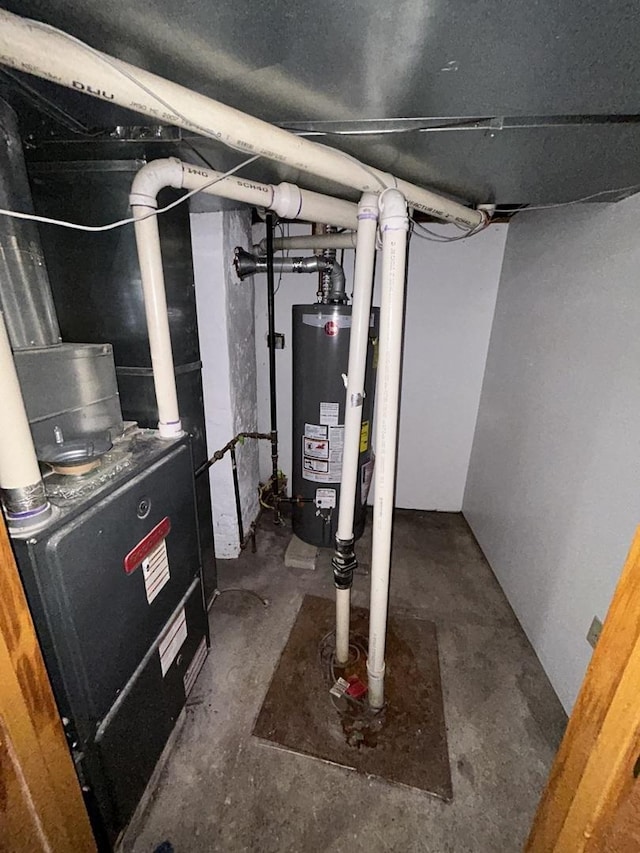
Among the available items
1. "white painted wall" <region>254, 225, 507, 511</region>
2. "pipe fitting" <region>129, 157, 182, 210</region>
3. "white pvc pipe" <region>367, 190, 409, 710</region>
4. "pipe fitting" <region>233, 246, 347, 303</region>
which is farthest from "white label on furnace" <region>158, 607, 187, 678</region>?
"pipe fitting" <region>233, 246, 347, 303</region>

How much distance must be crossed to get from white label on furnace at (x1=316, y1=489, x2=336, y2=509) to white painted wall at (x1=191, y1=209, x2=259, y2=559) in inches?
21.0

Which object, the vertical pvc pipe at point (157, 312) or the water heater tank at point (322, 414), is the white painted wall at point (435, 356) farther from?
the vertical pvc pipe at point (157, 312)

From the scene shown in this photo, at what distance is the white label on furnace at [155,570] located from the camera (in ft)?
3.23

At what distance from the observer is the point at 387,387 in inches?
41.5

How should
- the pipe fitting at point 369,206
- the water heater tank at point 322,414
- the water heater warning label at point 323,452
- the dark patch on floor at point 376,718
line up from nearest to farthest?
the pipe fitting at point 369,206
the dark patch on floor at point 376,718
the water heater tank at point 322,414
the water heater warning label at point 323,452

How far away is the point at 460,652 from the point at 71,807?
153 centimetres

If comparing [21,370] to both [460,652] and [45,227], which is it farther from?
[460,652]

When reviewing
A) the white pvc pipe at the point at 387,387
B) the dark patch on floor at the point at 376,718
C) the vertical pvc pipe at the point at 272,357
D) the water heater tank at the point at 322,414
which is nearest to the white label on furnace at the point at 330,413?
the water heater tank at the point at 322,414

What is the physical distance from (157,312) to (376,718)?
1.73m

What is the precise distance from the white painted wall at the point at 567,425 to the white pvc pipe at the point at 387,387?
795 millimetres

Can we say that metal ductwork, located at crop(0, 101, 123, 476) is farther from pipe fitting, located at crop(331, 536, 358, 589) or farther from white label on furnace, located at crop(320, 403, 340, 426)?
white label on furnace, located at crop(320, 403, 340, 426)

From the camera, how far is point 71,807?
729mm

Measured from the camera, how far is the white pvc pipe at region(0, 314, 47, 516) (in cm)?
64

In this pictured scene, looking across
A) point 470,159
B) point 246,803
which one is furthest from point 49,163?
point 246,803
